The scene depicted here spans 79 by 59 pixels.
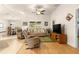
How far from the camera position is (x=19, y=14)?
3430 mm

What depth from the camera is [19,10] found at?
3.41m

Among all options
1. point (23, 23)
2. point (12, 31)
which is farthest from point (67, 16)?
point (12, 31)

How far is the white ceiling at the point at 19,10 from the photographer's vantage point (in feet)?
10.7

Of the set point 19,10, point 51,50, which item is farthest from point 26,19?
point 51,50

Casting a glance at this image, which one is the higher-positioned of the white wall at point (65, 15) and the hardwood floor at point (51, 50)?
the white wall at point (65, 15)

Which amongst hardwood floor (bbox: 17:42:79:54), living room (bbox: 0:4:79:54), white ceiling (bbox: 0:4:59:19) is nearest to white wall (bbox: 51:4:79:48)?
living room (bbox: 0:4:79:54)

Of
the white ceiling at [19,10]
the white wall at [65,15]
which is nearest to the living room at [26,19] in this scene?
the white ceiling at [19,10]

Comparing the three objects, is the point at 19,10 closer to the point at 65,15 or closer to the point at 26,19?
the point at 26,19

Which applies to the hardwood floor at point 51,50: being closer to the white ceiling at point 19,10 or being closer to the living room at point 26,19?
the living room at point 26,19

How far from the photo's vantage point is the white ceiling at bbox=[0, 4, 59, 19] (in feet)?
10.7

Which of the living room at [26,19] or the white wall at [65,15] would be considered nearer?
the living room at [26,19]

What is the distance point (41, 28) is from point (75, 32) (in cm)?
144
